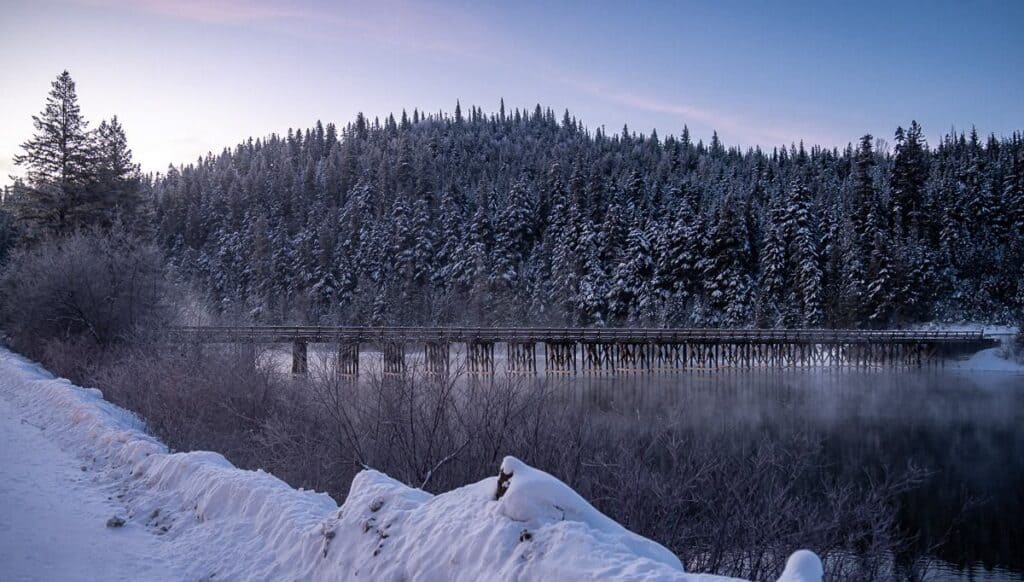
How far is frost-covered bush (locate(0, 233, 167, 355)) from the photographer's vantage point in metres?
30.0

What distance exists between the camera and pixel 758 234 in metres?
70.0

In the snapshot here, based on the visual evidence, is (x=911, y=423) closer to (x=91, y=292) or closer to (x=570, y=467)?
(x=570, y=467)

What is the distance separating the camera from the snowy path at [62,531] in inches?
266

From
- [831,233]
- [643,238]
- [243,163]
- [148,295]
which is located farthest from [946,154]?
[243,163]

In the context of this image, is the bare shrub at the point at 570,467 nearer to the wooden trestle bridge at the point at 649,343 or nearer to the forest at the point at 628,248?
the wooden trestle bridge at the point at 649,343

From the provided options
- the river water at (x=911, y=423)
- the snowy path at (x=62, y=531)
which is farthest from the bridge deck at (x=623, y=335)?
the snowy path at (x=62, y=531)

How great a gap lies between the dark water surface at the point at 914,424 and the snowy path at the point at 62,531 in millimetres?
11922

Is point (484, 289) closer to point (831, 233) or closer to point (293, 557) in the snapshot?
point (831, 233)

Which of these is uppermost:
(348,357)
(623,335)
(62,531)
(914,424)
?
(348,357)

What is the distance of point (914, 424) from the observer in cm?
2739

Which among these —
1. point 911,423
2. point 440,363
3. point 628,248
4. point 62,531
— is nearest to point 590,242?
point 628,248

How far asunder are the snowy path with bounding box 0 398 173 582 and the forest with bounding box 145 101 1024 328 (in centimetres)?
4258

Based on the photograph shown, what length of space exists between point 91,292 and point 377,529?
2896 centimetres

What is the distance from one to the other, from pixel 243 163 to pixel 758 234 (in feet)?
A: 398
